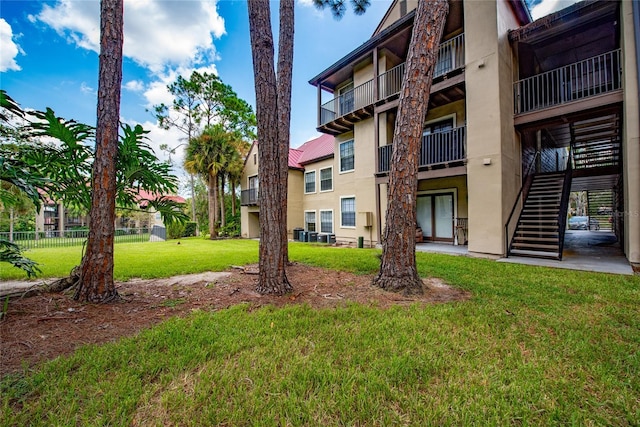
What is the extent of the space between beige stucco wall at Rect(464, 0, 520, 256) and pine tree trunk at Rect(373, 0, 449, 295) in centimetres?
462

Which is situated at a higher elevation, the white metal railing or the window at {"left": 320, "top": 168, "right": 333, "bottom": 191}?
the window at {"left": 320, "top": 168, "right": 333, "bottom": 191}

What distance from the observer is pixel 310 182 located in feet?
55.7

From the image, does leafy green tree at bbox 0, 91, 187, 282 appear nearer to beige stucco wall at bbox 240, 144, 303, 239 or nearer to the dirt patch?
the dirt patch

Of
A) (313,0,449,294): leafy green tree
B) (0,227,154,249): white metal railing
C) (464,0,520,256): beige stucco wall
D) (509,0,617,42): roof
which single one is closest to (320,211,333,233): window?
(464,0,520,256): beige stucco wall

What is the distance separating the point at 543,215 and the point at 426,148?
14.4ft

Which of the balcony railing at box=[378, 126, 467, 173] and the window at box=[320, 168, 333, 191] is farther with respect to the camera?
the window at box=[320, 168, 333, 191]

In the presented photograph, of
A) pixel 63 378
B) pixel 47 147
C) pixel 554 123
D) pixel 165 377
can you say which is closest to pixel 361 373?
pixel 165 377

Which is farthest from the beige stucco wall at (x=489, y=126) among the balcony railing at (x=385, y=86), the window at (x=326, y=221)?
the window at (x=326, y=221)

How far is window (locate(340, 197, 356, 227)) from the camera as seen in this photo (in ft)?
43.9

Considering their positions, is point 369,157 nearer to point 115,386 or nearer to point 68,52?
point 68,52

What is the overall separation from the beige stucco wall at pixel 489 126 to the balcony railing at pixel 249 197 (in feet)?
44.1

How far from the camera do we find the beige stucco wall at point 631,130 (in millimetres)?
6125

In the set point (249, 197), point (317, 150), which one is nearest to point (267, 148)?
point (317, 150)

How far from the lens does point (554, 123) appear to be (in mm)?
7957
